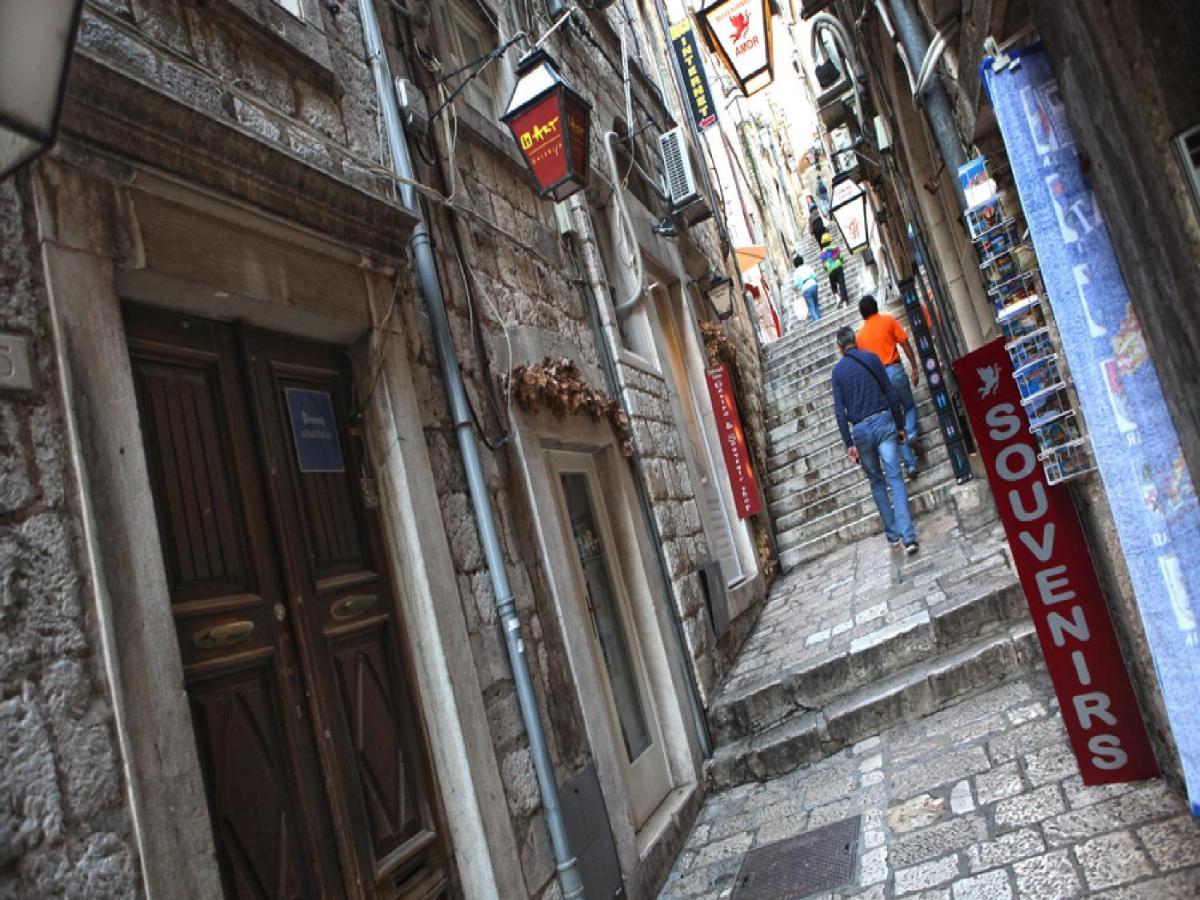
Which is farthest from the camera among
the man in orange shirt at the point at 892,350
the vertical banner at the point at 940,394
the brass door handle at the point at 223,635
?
the man in orange shirt at the point at 892,350

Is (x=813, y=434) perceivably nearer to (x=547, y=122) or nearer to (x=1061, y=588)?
(x=547, y=122)

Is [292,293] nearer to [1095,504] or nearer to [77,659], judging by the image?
[77,659]

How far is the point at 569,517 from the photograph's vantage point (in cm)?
508

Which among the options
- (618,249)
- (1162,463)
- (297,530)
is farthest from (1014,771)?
(618,249)

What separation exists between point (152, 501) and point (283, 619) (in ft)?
2.23

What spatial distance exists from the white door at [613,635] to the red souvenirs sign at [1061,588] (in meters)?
2.26

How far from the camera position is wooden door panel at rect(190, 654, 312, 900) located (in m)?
2.37

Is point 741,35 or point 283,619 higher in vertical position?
point 741,35

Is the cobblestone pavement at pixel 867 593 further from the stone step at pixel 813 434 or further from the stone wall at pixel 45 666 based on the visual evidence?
the stone wall at pixel 45 666

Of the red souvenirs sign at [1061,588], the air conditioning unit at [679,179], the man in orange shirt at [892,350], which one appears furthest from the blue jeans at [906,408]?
the red souvenirs sign at [1061,588]

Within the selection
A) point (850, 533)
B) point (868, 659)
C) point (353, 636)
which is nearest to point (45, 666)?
point (353, 636)

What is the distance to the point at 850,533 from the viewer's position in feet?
31.2

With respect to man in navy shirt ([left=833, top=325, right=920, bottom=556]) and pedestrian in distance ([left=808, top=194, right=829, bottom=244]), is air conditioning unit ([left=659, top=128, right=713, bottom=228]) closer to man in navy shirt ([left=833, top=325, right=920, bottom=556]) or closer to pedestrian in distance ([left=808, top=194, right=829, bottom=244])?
man in navy shirt ([left=833, top=325, right=920, bottom=556])

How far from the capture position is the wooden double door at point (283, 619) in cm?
248
